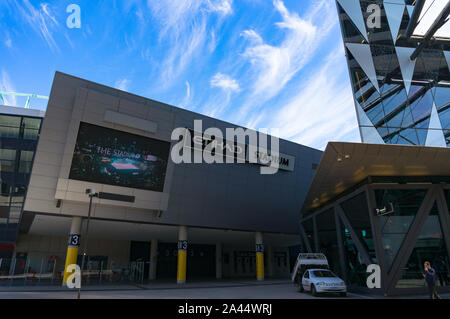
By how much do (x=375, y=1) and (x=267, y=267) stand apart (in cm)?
3887

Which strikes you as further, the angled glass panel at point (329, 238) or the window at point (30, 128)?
the window at point (30, 128)

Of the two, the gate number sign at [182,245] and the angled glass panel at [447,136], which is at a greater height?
the angled glass panel at [447,136]

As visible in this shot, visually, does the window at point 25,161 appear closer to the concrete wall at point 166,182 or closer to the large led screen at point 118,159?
the concrete wall at point 166,182

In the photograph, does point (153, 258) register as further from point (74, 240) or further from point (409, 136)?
point (409, 136)

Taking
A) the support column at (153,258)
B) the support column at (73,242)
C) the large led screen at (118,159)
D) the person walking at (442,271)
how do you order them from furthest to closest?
the support column at (153,258) < the support column at (73,242) < the large led screen at (118,159) < the person walking at (442,271)

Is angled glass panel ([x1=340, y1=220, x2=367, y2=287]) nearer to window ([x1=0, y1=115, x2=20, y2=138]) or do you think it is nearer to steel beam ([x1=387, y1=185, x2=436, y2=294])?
steel beam ([x1=387, y1=185, x2=436, y2=294])

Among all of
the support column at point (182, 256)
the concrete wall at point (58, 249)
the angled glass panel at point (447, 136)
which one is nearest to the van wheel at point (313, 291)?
the angled glass panel at point (447, 136)

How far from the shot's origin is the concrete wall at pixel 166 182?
22.8 m

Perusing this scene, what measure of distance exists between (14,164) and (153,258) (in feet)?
68.8

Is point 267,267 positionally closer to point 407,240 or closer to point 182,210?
point 182,210

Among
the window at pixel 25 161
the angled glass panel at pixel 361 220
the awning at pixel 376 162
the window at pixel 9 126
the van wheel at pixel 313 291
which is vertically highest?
the window at pixel 9 126

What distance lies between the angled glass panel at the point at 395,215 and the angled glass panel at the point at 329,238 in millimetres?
6508

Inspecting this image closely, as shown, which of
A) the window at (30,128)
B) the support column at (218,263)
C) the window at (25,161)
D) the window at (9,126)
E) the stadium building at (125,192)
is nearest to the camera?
the stadium building at (125,192)
